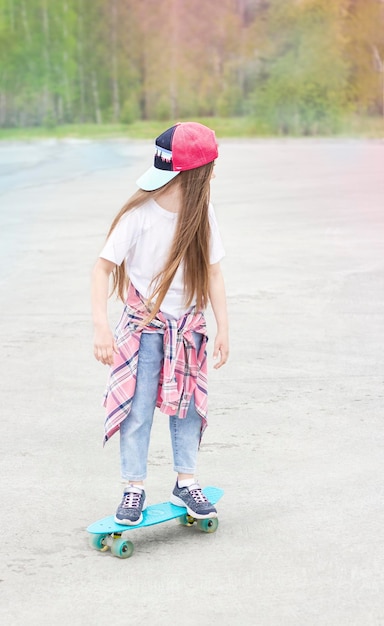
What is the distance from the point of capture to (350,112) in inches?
2431

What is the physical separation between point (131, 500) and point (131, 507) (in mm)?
31

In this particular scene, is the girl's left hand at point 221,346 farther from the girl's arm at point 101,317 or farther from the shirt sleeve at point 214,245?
the girl's arm at point 101,317

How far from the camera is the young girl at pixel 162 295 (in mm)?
4371

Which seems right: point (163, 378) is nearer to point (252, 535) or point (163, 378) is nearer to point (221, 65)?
point (252, 535)

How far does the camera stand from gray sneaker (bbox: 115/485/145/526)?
14.5 ft

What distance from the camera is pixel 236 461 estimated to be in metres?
5.52

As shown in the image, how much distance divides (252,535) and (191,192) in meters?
1.23

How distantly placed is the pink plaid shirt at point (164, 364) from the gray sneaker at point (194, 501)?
0.29m

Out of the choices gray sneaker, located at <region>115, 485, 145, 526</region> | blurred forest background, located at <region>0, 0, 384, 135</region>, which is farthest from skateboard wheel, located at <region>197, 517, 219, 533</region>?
blurred forest background, located at <region>0, 0, 384, 135</region>

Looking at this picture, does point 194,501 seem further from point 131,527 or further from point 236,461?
point 236,461

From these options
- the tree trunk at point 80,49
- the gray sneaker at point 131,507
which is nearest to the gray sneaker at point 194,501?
the gray sneaker at point 131,507

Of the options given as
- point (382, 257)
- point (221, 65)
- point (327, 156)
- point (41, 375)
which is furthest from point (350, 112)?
point (41, 375)

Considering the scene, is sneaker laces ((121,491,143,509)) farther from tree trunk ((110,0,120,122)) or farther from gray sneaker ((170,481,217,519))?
tree trunk ((110,0,120,122))

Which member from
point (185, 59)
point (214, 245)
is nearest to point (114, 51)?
point (185, 59)
